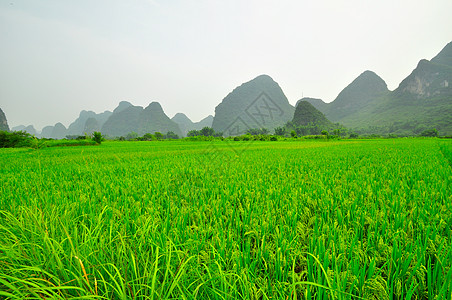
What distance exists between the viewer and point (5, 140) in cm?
1598

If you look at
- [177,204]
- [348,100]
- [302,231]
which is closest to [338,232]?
[302,231]

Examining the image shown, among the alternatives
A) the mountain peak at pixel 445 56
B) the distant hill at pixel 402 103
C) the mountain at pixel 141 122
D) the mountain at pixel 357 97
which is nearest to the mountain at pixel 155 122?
the mountain at pixel 141 122

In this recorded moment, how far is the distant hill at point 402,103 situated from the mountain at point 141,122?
122 meters

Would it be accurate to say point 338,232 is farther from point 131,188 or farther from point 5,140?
point 5,140

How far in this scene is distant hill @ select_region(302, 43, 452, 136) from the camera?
246 ft

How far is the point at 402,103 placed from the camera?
101125mm

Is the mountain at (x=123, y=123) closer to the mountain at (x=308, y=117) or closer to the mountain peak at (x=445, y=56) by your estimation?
the mountain at (x=308, y=117)

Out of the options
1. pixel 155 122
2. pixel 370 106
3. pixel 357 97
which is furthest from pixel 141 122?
pixel 370 106

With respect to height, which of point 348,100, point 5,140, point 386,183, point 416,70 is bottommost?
point 386,183

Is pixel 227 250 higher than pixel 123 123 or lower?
lower

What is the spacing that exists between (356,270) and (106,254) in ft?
3.56

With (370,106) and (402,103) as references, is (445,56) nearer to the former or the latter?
(370,106)

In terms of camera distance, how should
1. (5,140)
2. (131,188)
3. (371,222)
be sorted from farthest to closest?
(5,140)
(131,188)
(371,222)

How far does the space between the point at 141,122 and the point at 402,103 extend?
175627 mm
